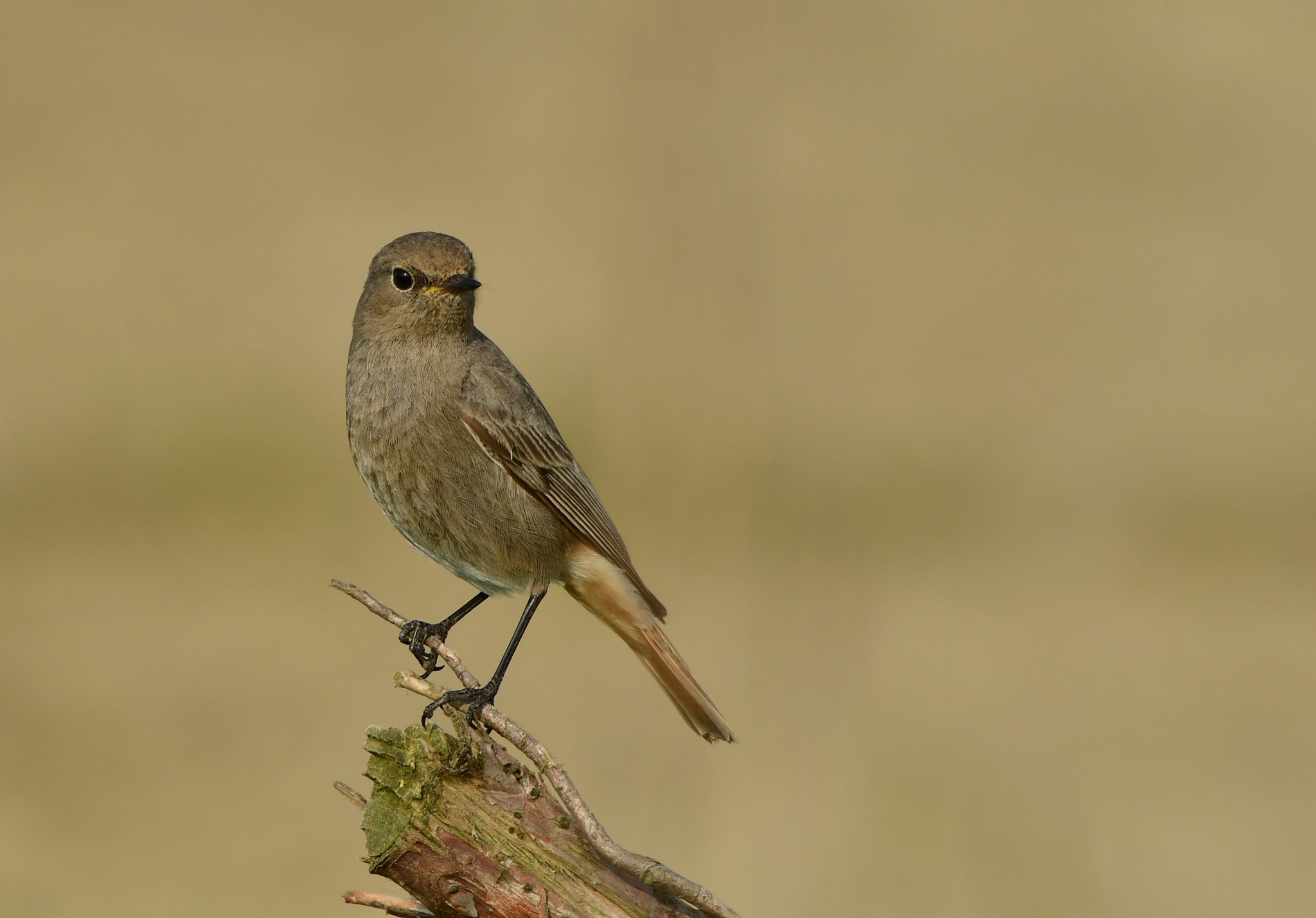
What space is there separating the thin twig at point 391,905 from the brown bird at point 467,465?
163 cm

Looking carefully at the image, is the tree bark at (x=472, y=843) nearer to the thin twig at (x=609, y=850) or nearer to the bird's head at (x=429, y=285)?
the thin twig at (x=609, y=850)

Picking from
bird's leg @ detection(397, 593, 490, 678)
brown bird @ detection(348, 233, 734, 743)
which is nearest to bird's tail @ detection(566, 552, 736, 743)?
brown bird @ detection(348, 233, 734, 743)

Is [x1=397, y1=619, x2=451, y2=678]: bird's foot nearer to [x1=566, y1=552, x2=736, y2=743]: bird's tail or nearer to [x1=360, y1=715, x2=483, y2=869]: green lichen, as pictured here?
[x1=566, y1=552, x2=736, y2=743]: bird's tail

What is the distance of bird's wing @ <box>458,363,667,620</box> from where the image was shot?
16.4 ft

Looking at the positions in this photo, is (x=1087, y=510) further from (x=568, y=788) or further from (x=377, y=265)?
(x=568, y=788)

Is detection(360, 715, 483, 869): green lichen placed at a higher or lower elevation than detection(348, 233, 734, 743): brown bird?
lower

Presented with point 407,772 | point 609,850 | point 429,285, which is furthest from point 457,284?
point 609,850

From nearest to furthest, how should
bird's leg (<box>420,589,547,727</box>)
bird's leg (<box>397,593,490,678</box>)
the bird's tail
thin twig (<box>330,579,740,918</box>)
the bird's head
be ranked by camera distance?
thin twig (<box>330,579,740,918</box>), bird's leg (<box>420,589,547,727</box>), the bird's tail, bird's leg (<box>397,593,490,678</box>), the bird's head

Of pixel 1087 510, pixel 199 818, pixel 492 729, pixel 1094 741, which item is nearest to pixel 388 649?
pixel 199 818

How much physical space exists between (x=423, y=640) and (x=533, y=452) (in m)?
0.82

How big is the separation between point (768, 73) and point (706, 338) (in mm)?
1805

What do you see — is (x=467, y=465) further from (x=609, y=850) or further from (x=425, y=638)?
(x=609, y=850)

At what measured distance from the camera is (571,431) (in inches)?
430

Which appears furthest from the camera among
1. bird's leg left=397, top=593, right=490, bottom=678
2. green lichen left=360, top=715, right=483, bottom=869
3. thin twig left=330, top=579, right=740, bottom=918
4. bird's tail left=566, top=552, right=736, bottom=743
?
bird's leg left=397, top=593, right=490, bottom=678
